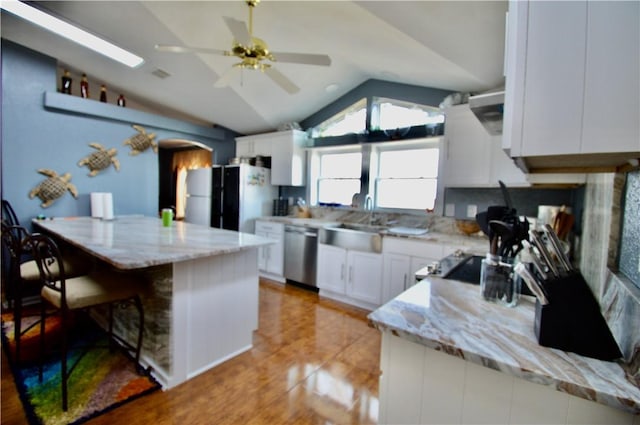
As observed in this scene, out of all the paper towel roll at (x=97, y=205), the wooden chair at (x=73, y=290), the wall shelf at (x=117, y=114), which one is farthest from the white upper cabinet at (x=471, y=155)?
the paper towel roll at (x=97, y=205)

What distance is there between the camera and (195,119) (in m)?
5.29

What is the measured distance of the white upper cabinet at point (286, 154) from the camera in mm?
4566

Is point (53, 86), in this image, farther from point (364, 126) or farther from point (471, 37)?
point (471, 37)

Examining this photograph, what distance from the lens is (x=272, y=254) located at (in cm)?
441

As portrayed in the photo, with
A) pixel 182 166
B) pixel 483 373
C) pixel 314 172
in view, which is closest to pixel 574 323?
pixel 483 373

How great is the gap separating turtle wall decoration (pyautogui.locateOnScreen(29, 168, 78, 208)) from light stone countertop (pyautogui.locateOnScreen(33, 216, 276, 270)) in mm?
890

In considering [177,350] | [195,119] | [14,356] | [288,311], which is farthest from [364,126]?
[14,356]

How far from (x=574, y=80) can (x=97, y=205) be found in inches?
181

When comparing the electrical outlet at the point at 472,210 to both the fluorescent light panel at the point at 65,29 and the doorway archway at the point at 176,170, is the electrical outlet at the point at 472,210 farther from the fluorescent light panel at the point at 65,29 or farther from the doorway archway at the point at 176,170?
the doorway archway at the point at 176,170

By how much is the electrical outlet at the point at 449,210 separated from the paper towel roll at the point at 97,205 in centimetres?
414

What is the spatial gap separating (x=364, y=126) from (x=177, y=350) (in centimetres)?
338

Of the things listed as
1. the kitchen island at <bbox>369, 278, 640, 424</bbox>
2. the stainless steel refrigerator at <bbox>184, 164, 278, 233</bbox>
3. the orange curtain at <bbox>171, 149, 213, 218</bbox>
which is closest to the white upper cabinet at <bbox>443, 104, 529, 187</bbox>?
the kitchen island at <bbox>369, 278, 640, 424</bbox>

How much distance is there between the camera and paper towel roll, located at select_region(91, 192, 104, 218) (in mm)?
3846

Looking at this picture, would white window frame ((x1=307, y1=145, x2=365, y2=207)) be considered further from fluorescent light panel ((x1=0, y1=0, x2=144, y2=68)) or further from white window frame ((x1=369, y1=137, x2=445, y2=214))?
fluorescent light panel ((x1=0, y1=0, x2=144, y2=68))
